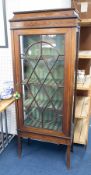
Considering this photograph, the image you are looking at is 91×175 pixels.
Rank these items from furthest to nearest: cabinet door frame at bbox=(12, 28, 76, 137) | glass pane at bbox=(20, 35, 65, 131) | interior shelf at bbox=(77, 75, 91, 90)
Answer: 1. interior shelf at bbox=(77, 75, 91, 90)
2. glass pane at bbox=(20, 35, 65, 131)
3. cabinet door frame at bbox=(12, 28, 76, 137)

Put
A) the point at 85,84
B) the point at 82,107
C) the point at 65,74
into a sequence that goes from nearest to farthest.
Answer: the point at 65,74 < the point at 85,84 < the point at 82,107

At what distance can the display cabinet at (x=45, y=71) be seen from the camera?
155 centimetres

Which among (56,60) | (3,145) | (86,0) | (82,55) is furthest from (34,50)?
(3,145)

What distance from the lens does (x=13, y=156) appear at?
217cm

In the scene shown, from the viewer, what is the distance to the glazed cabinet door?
1.63 m

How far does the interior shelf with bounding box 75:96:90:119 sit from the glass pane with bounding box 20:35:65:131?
30cm

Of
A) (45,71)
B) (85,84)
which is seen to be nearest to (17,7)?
(45,71)

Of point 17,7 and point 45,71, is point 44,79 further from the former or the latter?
point 17,7

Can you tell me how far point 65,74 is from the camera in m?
1.65

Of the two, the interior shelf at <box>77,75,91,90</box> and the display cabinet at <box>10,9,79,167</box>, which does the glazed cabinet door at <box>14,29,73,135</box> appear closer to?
the display cabinet at <box>10,9,79,167</box>

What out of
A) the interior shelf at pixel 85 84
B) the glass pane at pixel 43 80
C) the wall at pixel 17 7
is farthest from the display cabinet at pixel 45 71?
the wall at pixel 17 7

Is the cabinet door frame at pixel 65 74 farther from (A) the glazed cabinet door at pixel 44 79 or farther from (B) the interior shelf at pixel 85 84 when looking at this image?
(B) the interior shelf at pixel 85 84

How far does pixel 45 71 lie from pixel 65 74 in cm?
23

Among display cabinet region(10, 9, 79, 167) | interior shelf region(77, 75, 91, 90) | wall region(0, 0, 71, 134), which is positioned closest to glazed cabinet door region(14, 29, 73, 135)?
display cabinet region(10, 9, 79, 167)
